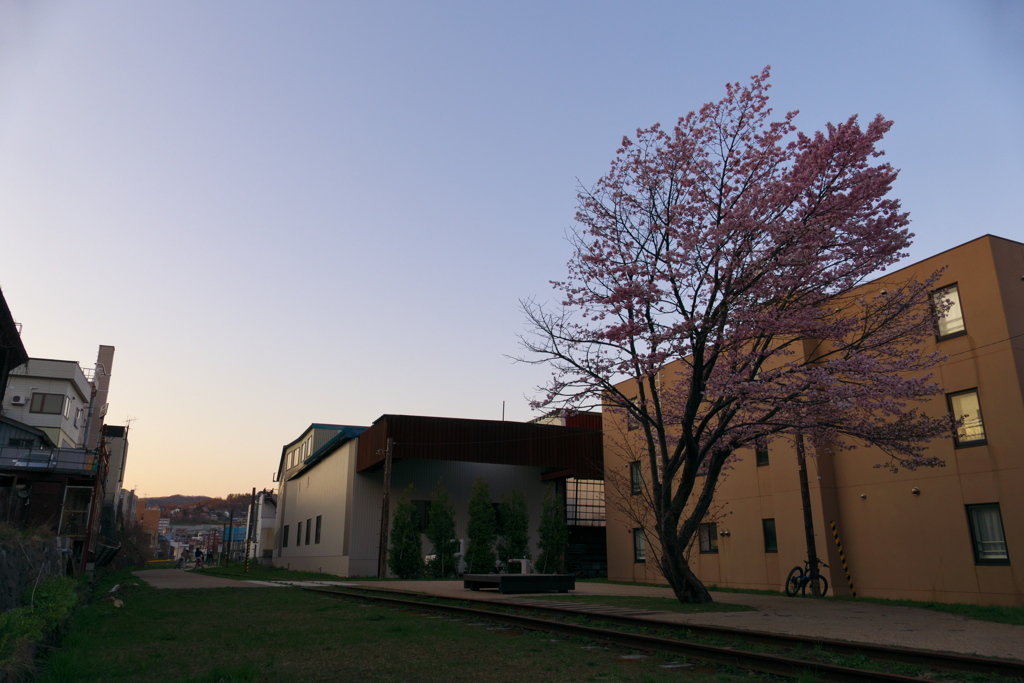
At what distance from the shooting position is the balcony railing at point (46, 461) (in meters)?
23.7

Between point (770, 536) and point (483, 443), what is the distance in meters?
15.2

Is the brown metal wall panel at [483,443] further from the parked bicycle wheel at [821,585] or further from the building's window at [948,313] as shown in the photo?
the building's window at [948,313]

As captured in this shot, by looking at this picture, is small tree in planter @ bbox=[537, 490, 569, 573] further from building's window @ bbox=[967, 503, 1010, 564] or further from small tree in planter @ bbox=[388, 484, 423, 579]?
building's window @ bbox=[967, 503, 1010, 564]

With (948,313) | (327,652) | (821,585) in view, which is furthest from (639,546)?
(327,652)

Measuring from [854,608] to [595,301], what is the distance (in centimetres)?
830

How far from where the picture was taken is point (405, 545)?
32.2 metres

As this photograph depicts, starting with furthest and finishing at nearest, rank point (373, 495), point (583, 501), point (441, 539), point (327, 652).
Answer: point (583, 501)
point (373, 495)
point (441, 539)
point (327, 652)

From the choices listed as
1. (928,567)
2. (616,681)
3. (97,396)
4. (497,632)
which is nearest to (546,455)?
(928,567)

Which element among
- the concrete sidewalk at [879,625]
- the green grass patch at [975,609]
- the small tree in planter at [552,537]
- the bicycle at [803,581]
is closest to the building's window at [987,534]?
the green grass patch at [975,609]

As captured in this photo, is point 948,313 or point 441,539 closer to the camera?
point 948,313

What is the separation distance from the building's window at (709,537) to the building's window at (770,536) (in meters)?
2.49

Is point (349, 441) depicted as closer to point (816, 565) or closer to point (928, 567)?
point (816, 565)

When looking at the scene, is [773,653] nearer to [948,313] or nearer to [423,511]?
[948,313]

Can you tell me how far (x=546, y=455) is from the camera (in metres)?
34.9
